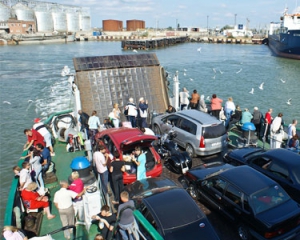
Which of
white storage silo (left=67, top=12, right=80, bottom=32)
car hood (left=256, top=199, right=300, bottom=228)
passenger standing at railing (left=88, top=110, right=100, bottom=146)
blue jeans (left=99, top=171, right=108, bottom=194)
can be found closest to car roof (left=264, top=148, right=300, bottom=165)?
car hood (left=256, top=199, right=300, bottom=228)

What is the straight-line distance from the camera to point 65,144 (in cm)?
1283

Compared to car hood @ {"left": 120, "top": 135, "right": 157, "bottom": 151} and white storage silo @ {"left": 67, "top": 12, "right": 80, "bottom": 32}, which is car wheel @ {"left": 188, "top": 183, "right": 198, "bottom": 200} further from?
white storage silo @ {"left": 67, "top": 12, "right": 80, "bottom": 32}

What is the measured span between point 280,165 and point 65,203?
567cm

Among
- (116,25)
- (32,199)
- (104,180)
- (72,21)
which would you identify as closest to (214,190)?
(104,180)

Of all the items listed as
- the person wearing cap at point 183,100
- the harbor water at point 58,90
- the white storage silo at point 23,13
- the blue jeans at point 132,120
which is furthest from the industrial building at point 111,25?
the blue jeans at point 132,120

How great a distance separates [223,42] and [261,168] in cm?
11953

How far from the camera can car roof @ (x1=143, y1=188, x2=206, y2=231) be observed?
5.35 m

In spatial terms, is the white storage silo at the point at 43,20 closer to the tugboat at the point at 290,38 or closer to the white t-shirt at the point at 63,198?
the tugboat at the point at 290,38

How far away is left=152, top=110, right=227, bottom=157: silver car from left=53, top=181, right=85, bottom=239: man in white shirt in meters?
5.10

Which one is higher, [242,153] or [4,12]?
[4,12]

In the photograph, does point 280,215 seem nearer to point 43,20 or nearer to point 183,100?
point 183,100

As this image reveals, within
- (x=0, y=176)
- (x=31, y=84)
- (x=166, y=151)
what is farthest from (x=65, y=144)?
(x=31, y=84)

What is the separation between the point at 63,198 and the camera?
6488mm

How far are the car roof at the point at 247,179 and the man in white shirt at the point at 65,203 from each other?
147 inches
